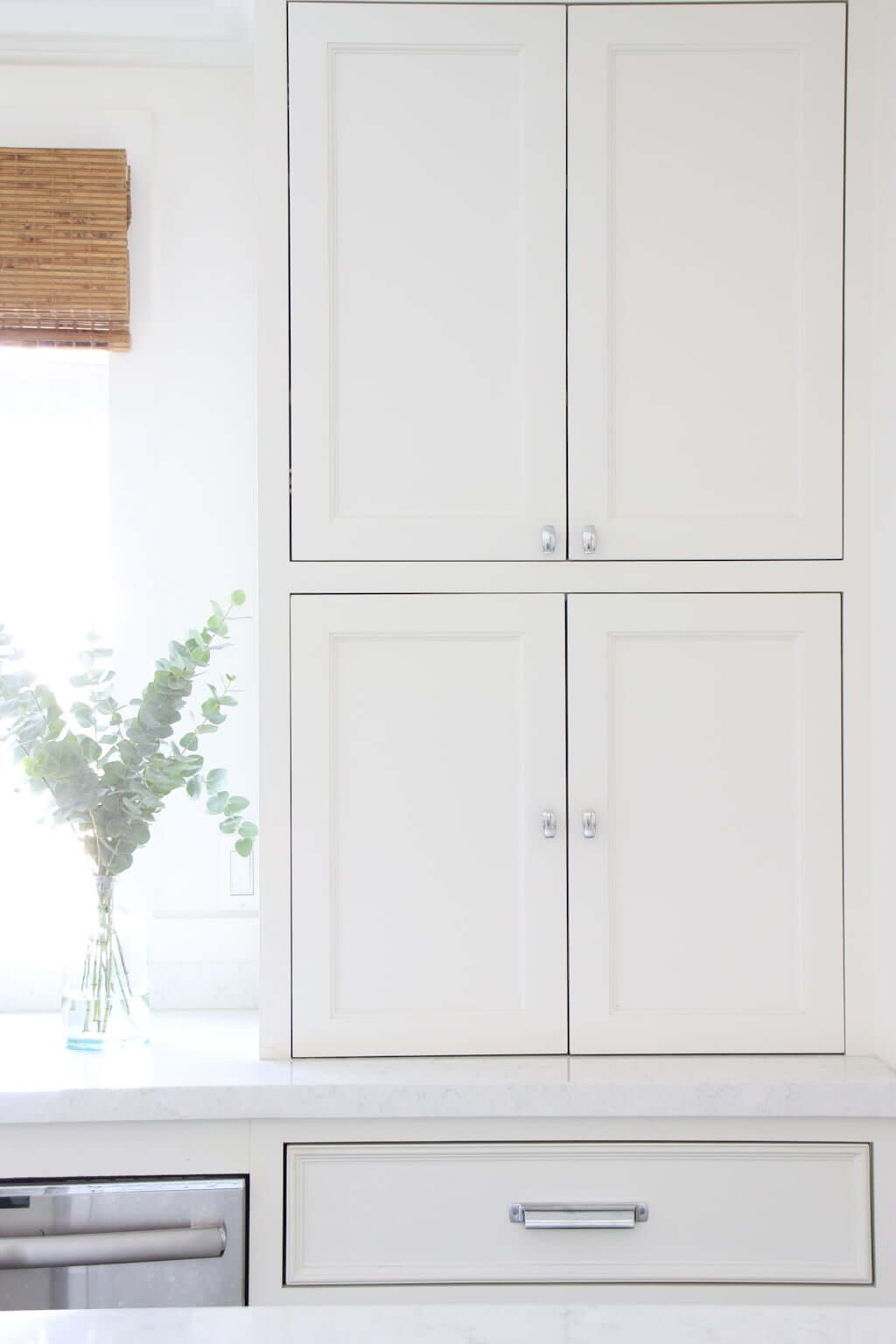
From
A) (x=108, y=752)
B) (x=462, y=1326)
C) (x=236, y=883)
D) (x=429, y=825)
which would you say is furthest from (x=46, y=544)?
(x=462, y=1326)

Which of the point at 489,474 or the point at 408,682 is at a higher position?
the point at 489,474

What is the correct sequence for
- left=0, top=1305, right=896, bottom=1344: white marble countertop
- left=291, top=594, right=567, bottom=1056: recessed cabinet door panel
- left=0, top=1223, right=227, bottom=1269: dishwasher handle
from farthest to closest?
left=291, top=594, right=567, bottom=1056: recessed cabinet door panel, left=0, top=1223, right=227, bottom=1269: dishwasher handle, left=0, top=1305, right=896, bottom=1344: white marble countertop

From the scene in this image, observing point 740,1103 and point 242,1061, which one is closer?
point 740,1103

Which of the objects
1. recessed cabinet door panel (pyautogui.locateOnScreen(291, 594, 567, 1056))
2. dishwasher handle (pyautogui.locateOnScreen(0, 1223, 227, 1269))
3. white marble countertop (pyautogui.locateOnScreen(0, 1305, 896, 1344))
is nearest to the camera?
white marble countertop (pyautogui.locateOnScreen(0, 1305, 896, 1344))

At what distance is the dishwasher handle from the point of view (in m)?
1.46

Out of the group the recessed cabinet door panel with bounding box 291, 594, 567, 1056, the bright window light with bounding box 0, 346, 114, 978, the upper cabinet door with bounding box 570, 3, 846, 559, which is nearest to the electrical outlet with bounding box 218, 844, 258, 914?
the bright window light with bounding box 0, 346, 114, 978

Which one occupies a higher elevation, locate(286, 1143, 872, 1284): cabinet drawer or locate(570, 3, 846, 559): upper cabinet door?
locate(570, 3, 846, 559): upper cabinet door

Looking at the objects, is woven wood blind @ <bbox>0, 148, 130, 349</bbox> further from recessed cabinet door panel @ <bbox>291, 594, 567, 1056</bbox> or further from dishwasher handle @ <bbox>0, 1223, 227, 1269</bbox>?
dishwasher handle @ <bbox>0, 1223, 227, 1269</bbox>

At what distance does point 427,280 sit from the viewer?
164cm

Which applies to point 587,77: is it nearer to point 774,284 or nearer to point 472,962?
point 774,284

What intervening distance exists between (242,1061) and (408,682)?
1.95 feet

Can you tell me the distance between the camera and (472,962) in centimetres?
163

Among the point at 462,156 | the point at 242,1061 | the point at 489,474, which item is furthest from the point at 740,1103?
the point at 462,156

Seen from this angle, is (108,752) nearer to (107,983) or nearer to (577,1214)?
(107,983)
